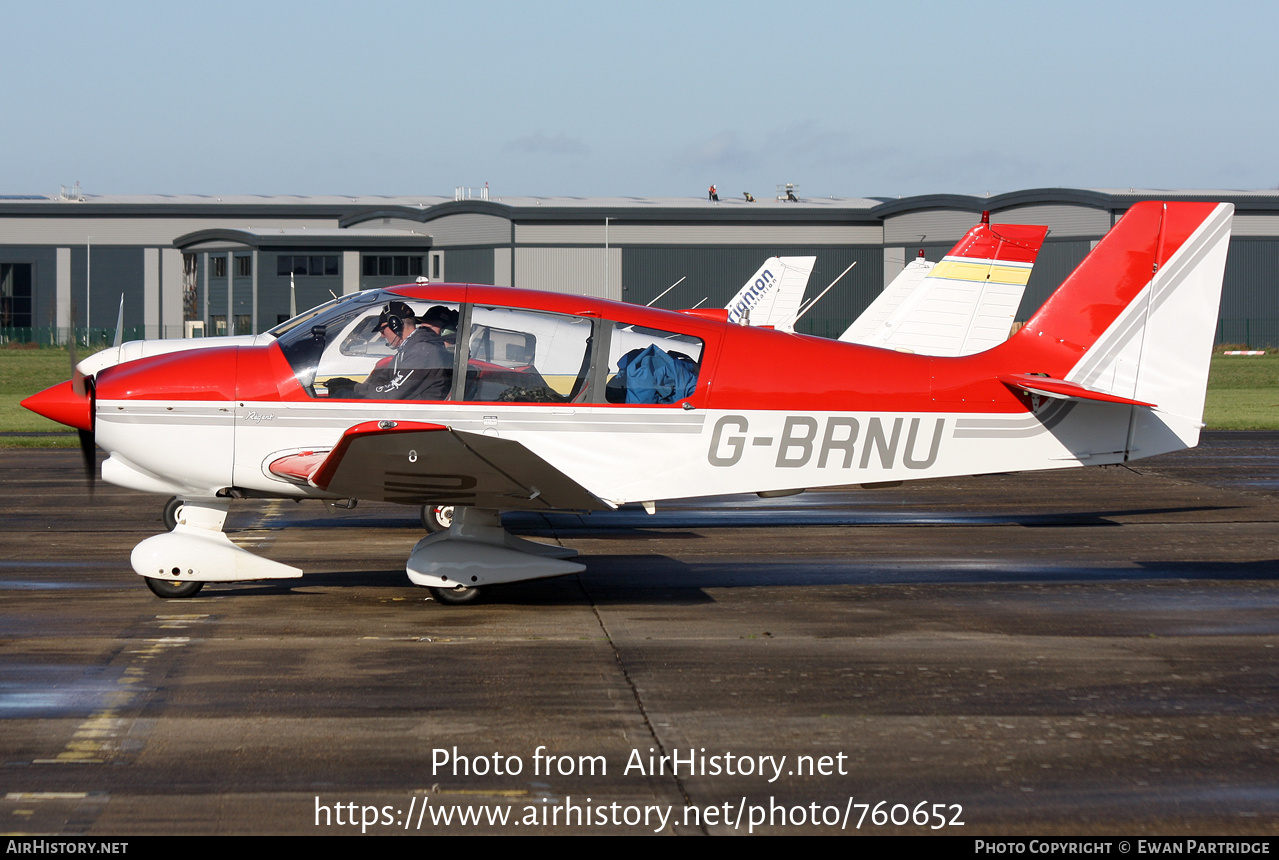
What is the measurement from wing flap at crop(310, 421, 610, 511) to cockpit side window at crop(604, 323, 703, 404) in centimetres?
81

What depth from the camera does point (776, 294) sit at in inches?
1019

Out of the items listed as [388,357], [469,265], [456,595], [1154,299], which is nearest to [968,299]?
[1154,299]

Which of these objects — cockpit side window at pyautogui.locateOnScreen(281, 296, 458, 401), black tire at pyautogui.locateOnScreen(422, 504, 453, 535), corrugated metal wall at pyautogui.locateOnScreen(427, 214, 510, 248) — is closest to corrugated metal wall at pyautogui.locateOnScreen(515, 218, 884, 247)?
corrugated metal wall at pyautogui.locateOnScreen(427, 214, 510, 248)

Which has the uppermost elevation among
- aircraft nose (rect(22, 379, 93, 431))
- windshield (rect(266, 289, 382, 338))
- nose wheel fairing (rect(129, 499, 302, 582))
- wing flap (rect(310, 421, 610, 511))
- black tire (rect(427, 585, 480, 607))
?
windshield (rect(266, 289, 382, 338))

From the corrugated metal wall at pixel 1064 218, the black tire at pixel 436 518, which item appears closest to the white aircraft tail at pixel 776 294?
the black tire at pixel 436 518

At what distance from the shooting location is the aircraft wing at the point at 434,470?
23.0ft

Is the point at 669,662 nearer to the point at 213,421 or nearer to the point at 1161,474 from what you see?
the point at 213,421

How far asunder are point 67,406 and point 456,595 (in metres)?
2.87

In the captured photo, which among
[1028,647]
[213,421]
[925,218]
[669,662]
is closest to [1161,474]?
[1028,647]

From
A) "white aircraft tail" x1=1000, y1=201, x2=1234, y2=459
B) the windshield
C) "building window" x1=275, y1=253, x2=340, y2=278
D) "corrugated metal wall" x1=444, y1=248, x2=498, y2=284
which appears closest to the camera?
the windshield

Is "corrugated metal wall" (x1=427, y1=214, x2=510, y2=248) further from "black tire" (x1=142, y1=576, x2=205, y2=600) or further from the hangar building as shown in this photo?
"black tire" (x1=142, y1=576, x2=205, y2=600)

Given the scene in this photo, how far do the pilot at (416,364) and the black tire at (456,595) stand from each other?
4.46 ft

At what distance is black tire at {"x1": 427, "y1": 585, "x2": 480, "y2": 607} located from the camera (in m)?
8.23
